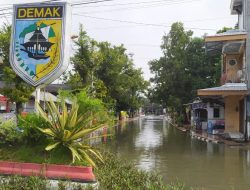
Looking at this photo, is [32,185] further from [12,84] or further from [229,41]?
[229,41]

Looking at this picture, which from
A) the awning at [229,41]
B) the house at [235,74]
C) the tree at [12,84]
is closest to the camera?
the tree at [12,84]

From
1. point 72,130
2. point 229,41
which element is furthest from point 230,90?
point 72,130

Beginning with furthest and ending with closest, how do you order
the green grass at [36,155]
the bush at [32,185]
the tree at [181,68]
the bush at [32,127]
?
the tree at [181,68] → the bush at [32,127] → the green grass at [36,155] → the bush at [32,185]

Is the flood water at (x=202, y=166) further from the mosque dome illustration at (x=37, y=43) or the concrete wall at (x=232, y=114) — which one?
the concrete wall at (x=232, y=114)

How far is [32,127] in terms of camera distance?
332 inches

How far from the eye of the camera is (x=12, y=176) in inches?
286

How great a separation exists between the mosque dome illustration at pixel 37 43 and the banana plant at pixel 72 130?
2.25 meters

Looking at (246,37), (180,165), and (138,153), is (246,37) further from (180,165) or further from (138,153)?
(180,165)

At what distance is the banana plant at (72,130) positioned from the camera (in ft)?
26.4

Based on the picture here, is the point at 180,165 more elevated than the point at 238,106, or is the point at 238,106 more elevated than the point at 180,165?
the point at 238,106

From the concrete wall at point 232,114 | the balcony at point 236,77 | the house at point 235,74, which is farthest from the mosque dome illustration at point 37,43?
the concrete wall at point 232,114

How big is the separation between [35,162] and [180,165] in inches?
314

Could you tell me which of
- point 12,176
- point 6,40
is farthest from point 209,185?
point 6,40

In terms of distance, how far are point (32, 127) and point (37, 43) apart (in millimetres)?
2886
